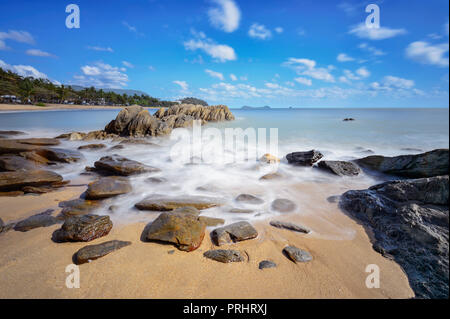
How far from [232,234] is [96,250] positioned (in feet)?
5.94

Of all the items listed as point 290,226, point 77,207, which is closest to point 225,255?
point 290,226

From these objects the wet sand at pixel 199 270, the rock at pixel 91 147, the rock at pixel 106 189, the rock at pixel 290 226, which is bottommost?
the wet sand at pixel 199 270

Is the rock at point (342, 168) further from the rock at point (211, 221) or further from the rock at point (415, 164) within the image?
the rock at point (211, 221)

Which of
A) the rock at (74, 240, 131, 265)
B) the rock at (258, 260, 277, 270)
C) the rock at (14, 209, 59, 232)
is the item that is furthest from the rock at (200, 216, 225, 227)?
the rock at (14, 209, 59, 232)

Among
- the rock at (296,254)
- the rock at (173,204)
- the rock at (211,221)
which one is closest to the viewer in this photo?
the rock at (296,254)

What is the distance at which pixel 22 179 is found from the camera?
4434 mm

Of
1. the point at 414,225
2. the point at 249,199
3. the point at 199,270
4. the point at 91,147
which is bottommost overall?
the point at 199,270

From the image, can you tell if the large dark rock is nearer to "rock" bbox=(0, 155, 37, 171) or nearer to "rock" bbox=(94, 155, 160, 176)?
"rock" bbox=(94, 155, 160, 176)

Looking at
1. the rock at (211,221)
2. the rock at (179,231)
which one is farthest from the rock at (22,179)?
the rock at (211,221)

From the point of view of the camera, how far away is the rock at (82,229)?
8.96 feet

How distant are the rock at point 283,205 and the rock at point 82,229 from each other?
2976 mm

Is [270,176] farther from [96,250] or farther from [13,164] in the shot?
[13,164]

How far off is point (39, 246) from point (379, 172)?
298 inches

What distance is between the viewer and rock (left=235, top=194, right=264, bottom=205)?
4.16 meters
